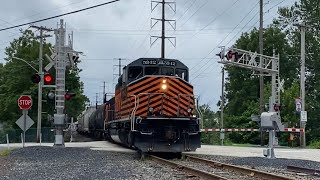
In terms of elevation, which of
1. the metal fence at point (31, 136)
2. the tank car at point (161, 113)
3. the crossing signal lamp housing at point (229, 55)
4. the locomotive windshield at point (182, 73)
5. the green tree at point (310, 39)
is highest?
the green tree at point (310, 39)

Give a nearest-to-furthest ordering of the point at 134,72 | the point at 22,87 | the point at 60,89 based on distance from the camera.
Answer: the point at 134,72, the point at 60,89, the point at 22,87

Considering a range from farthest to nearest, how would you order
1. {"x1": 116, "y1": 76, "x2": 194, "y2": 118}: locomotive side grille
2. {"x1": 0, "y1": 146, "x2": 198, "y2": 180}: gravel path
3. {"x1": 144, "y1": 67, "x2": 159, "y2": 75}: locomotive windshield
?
1. {"x1": 144, "y1": 67, "x2": 159, "y2": 75}: locomotive windshield
2. {"x1": 116, "y1": 76, "x2": 194, "y2": 118}: locomotive side grille
3. {"x1": 0, "y1": 146, "x2": 198, "y2": 180}: gravel path

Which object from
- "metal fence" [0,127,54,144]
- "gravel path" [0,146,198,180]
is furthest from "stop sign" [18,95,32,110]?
"metal fence" [0,127,54,144]

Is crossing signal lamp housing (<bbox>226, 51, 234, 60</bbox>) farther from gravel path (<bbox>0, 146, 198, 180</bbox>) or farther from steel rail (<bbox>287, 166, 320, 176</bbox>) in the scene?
steel rail (<bbox>287, 166, 320, 176</bbox>)

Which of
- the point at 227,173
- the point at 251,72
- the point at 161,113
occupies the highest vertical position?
the point at 251,72

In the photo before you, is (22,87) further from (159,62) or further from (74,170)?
(74,170)

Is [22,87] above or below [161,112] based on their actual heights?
above

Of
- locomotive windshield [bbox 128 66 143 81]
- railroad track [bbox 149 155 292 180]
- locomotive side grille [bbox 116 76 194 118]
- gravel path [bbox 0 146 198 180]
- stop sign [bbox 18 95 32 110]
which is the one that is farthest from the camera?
stop sign [bbox 18 95 32 110]

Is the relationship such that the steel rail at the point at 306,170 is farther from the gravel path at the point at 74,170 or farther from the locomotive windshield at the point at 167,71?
the locomotive windshield at the point at 167,71

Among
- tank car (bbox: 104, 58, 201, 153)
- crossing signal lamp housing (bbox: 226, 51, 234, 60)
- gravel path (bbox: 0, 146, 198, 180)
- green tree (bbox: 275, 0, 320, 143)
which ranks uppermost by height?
green tree (bbox: 275, 0, 320, 143)

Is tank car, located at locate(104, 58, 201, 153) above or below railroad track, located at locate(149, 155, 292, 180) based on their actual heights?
above

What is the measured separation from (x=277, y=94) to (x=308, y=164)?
50.0 ft

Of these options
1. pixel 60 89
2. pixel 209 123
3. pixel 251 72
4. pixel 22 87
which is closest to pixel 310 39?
pixel 251 72

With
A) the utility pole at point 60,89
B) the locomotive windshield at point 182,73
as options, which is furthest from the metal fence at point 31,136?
the locomotive windshield at point 182,73
